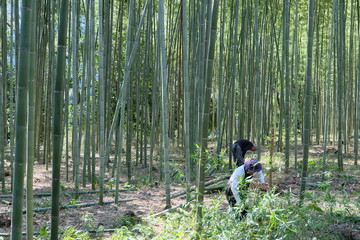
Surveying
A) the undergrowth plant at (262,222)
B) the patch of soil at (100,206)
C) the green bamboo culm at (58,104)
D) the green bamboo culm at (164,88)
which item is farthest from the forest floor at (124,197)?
the green bamboo culm at (58,104)

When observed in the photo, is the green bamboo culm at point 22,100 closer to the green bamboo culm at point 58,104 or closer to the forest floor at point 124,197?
the green bamboo culm at point 58,104

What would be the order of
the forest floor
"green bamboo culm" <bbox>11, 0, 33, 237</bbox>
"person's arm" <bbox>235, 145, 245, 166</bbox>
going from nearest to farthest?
"green bamboo culm" <bbox>11, 0, 33, 237</bbox> < the forest floor < "person's arm" <bbox>235, 145, 245, 166</bbox>

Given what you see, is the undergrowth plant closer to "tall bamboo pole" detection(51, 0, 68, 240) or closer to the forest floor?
the forest floor

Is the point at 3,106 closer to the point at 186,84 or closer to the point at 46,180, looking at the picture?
the point at 46,180

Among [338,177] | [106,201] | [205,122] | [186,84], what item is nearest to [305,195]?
[205,122]

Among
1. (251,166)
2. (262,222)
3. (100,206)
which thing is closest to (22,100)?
(262,222)

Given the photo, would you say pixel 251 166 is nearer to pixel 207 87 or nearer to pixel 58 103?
pixel 207 87

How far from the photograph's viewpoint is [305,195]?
344cm

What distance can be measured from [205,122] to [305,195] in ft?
3.82

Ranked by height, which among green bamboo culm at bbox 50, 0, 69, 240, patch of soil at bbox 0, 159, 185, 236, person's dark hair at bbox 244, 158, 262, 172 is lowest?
patch of soil at bbox 0, 159, 185, 236

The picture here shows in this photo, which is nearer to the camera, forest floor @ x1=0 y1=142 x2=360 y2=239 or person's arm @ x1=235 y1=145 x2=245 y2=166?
forest floor @ x1=0 y1=142 x2=360 y2=239

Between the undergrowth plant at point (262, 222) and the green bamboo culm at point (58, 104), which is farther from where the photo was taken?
the undergrowth plant at point (262, 222)

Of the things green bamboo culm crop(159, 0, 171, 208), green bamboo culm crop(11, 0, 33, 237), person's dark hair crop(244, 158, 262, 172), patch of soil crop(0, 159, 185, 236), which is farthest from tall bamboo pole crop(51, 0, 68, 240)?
green bamboo culm crop(159, 0, 171, 208)

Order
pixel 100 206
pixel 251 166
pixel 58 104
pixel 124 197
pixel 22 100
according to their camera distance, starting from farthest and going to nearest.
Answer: pixel 124 197, pixel 100 206, pixel 251 166, pixel 58 104, pixel 22 100
